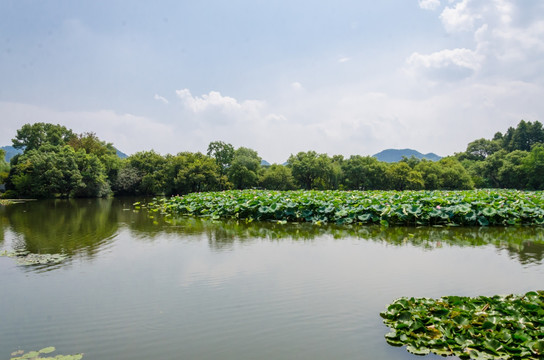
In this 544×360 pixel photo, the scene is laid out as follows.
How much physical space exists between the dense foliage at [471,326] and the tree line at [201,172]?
1143 inches

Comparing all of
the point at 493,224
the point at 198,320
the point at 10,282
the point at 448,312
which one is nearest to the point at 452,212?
the point at 493,224

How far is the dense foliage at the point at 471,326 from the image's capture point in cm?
301

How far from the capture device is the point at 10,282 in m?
5.32

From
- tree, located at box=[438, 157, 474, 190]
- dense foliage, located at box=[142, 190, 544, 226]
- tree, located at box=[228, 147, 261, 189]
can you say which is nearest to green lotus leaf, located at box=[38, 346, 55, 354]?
dense foliage, located at box=[142, 190, 544, 226]

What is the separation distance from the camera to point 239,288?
195 inches

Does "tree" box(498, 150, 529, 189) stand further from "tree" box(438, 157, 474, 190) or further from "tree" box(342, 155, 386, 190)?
"tree" box(342, 155, 386, 190)

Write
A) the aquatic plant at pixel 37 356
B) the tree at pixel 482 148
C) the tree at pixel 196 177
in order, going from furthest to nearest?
the tree at pixel 482 148, the tree at pixel 196 177, the aquatic plant at pixel 37 356

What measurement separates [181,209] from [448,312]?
14.2 m

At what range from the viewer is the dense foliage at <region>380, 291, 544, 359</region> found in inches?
118

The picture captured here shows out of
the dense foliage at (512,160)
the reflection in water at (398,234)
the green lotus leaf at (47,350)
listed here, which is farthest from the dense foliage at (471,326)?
the dense foliage at (512,160)

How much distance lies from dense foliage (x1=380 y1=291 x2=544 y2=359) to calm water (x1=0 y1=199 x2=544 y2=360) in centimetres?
28

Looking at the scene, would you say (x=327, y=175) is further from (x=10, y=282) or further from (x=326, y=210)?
(x=10, y=282)

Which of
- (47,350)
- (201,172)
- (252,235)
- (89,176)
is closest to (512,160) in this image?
(201,172)

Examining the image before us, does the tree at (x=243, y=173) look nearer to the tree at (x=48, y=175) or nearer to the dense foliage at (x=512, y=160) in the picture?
the tree at (x=48, y=175)
